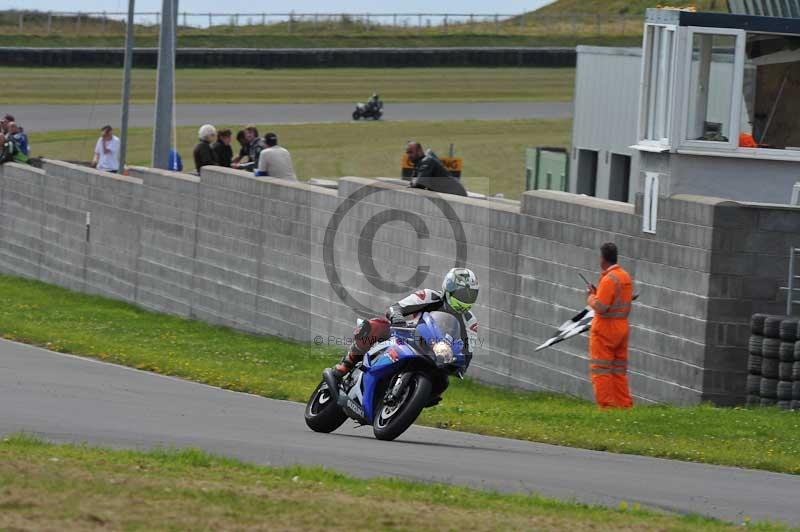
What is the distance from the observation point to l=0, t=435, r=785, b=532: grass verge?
789cm

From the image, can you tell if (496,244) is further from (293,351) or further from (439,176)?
(293,351)

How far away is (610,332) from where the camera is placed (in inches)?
617

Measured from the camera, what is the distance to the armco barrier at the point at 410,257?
51.4 ft

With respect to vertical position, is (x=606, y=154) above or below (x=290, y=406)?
above

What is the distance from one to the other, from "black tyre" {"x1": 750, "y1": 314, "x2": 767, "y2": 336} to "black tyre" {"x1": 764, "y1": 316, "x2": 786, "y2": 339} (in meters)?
0.05

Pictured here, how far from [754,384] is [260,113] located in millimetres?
43165

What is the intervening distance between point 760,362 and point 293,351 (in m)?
8.29

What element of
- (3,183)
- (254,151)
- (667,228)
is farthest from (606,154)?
(667,228)

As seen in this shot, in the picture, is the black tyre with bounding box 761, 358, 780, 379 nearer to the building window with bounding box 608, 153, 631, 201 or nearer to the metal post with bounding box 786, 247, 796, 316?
the metal post with bounding box 786, 247, 796, 316

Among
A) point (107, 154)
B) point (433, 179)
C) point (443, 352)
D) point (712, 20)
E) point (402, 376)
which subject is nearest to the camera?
point (443, 352)

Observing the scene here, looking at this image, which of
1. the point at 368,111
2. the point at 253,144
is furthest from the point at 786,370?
the point at 368,111

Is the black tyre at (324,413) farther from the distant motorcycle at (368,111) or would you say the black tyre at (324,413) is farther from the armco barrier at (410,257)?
the distant motorcycle at (368,111)

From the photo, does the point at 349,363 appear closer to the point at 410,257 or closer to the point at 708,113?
the point at 708,113

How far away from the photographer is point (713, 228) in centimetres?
1552
